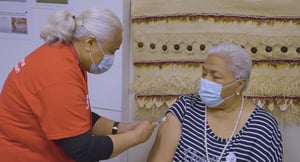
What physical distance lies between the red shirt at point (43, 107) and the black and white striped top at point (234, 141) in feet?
1.98

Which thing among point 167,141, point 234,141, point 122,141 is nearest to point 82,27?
point 122,141

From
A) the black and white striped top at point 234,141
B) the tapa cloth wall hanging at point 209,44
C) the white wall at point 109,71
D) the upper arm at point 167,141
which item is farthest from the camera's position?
the white wall at point 109,71

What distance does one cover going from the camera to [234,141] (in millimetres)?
1699

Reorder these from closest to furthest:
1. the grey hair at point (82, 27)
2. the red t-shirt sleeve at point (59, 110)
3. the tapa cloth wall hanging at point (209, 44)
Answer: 1. the red t-shirt sleeve at point (59, 110)
2. the grey hair at point (82, 27)
3. the tapa cloth wall hanging at point (209, 44)

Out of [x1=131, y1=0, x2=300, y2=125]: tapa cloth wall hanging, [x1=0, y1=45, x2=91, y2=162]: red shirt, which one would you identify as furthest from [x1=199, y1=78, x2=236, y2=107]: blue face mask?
[x1=0, y1=45, x2=91, y2=162]: red shirt

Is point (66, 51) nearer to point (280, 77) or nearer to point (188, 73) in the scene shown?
point (188, 73)

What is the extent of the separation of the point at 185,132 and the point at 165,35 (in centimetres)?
61

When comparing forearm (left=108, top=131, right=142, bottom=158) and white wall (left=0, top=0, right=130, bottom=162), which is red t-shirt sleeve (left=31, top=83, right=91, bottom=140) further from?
white wall (left=0, top=0, right=130, bottom=162)

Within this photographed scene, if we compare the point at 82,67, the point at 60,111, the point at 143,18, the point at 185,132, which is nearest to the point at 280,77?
the point at 185,132

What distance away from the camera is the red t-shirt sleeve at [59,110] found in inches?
47.9

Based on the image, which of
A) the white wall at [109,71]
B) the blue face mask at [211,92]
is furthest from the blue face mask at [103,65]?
the white wall at [109,71]

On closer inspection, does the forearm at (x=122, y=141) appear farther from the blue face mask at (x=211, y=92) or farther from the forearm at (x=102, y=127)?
the blue face mask at (x=211, y=92)

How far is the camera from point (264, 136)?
66.4 inches

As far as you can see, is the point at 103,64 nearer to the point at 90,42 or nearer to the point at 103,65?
the point at 103,65
